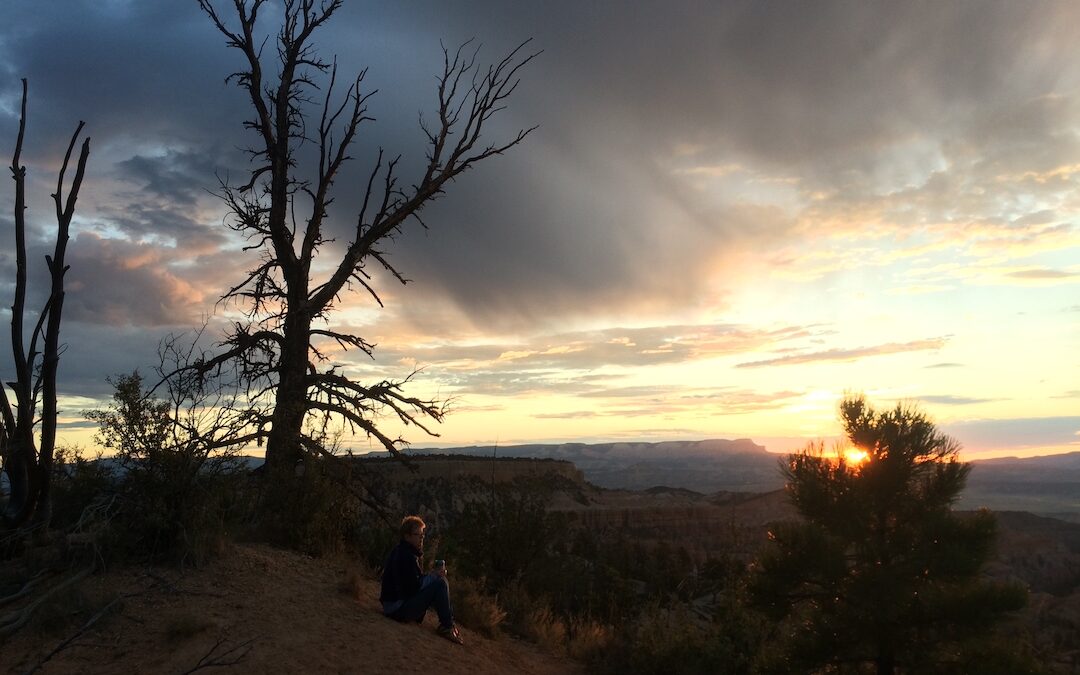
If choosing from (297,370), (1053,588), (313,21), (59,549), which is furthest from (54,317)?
(1053,588)

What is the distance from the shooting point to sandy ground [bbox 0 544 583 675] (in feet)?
23.7

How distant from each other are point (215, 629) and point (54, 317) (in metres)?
4.34

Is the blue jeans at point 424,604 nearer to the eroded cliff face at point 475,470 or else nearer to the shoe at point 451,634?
the shoe at point 451,634

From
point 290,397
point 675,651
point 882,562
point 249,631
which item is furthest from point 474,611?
point 882,562

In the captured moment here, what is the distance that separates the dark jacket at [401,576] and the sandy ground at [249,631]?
332 mm

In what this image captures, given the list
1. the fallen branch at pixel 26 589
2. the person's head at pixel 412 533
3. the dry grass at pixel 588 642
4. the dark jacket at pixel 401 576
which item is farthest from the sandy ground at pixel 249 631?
the dry grass at pixel 588 642

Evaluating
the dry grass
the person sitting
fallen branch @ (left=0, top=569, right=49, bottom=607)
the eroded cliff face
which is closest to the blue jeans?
the person sitting

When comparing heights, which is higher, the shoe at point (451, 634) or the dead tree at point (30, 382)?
the dead tree at point (30, 382)

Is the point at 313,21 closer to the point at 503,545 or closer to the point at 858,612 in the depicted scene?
the point at 503,545

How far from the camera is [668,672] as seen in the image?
11180 mm

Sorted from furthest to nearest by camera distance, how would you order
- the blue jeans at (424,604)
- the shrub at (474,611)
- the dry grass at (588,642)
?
the dry grass at (588,642)
the shrub at (474,611)
the blue jeans at (424,604)

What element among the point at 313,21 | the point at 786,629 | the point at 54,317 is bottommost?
the point at 786,629

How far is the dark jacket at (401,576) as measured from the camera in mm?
9938

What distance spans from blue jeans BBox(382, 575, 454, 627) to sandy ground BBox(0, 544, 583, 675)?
0.21 metres
